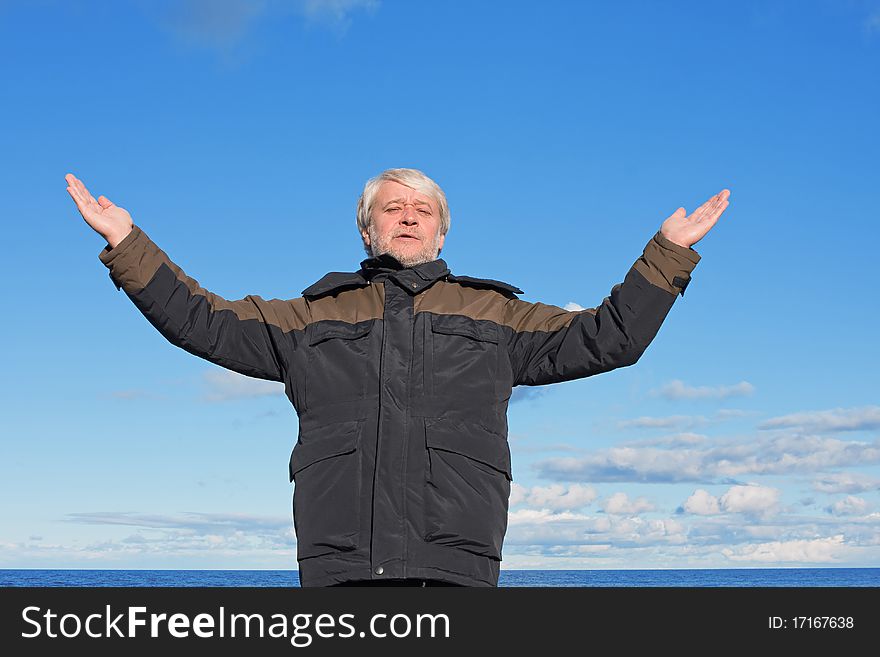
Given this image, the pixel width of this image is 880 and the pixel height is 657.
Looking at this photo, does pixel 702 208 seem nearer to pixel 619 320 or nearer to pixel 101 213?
pixel 619 320

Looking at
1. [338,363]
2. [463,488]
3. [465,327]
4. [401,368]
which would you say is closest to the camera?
[463,488]

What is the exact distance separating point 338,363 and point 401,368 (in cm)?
33

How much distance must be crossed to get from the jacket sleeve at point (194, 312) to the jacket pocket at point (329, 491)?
723mm

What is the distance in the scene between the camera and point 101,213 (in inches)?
190

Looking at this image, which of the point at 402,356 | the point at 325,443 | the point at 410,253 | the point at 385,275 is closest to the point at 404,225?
the point at 410,253

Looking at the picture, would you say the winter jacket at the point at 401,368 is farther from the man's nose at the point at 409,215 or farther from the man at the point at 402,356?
the man's nose at the point at 409,215

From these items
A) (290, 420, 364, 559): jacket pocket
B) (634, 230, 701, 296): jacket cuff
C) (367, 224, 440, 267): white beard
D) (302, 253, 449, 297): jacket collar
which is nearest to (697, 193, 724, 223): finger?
(634, 230, 701, 296): jacket cuff

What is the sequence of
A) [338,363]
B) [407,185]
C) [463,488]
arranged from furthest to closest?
[407,185], [338,363], [463,488]

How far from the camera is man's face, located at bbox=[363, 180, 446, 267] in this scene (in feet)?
16.7

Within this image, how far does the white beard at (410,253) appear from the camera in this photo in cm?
504
